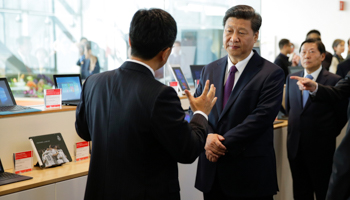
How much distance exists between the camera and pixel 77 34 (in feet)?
17.6

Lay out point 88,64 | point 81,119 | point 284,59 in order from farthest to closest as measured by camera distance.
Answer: point 284,59, point 88,64, point 81,119

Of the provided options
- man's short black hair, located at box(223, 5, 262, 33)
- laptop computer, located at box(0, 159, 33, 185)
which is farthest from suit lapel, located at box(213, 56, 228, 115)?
laptop computer, located at box(0, 159, 33, 185)

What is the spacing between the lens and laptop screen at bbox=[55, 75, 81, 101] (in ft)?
8.11

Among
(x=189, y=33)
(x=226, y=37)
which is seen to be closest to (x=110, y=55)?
(x=189, y=33)

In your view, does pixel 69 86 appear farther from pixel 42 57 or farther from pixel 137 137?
pixel 42 57

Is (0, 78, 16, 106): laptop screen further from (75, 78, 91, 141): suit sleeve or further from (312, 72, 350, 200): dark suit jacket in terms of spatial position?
(312, 72, 350, 200): dark suit jacket

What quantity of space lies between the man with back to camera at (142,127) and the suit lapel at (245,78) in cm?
63

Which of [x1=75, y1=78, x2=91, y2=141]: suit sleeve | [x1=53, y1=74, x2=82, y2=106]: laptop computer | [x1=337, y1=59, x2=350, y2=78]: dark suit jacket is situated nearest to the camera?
[x1=75, y1=78, x2=91, y2=141]: suit sleeve

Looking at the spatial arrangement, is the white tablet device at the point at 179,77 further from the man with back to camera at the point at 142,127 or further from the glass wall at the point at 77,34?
the man with back to camera at the point at 142,127

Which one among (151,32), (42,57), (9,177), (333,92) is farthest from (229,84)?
(42,57)

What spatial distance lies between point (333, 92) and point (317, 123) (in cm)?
32

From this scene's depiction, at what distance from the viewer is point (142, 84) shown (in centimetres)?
122

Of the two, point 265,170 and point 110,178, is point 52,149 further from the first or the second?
point 265,170

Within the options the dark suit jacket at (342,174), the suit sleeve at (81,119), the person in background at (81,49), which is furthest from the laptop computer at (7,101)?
the person in background at (81,49)
